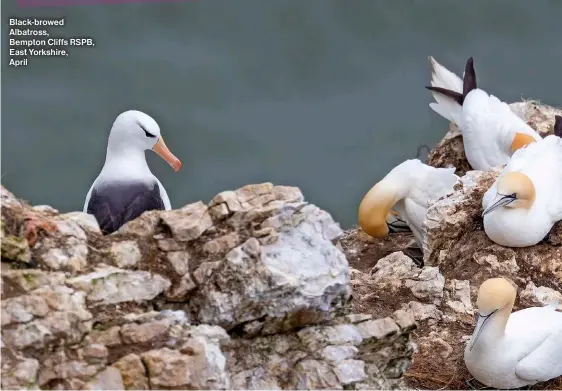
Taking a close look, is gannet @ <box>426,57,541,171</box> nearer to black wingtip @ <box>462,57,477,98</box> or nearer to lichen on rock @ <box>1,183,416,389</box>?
black wingtip @ <box>462,57,477,98</box>

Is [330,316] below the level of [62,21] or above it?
below

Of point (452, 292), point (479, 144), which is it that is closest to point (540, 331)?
point (452, 292)

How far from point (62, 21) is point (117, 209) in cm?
670

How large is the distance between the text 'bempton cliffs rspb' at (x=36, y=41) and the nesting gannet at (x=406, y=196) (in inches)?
183

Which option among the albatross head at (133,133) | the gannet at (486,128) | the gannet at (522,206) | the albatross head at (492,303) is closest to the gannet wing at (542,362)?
the albatross head at (492,303)

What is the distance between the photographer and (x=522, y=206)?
9203 millimetres

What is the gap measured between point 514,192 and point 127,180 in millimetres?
2793

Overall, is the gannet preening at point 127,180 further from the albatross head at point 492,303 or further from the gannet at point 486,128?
the gannet at point 486,128

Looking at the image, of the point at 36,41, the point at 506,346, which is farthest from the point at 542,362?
the point at 36,41

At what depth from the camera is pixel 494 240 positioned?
9172mm

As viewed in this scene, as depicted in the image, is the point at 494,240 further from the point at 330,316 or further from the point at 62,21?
the point at 62,21

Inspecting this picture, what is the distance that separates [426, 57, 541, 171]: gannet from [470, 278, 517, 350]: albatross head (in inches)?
143

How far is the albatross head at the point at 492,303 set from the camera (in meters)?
7.43

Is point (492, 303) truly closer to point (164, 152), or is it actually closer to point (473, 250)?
point (473, 250)
